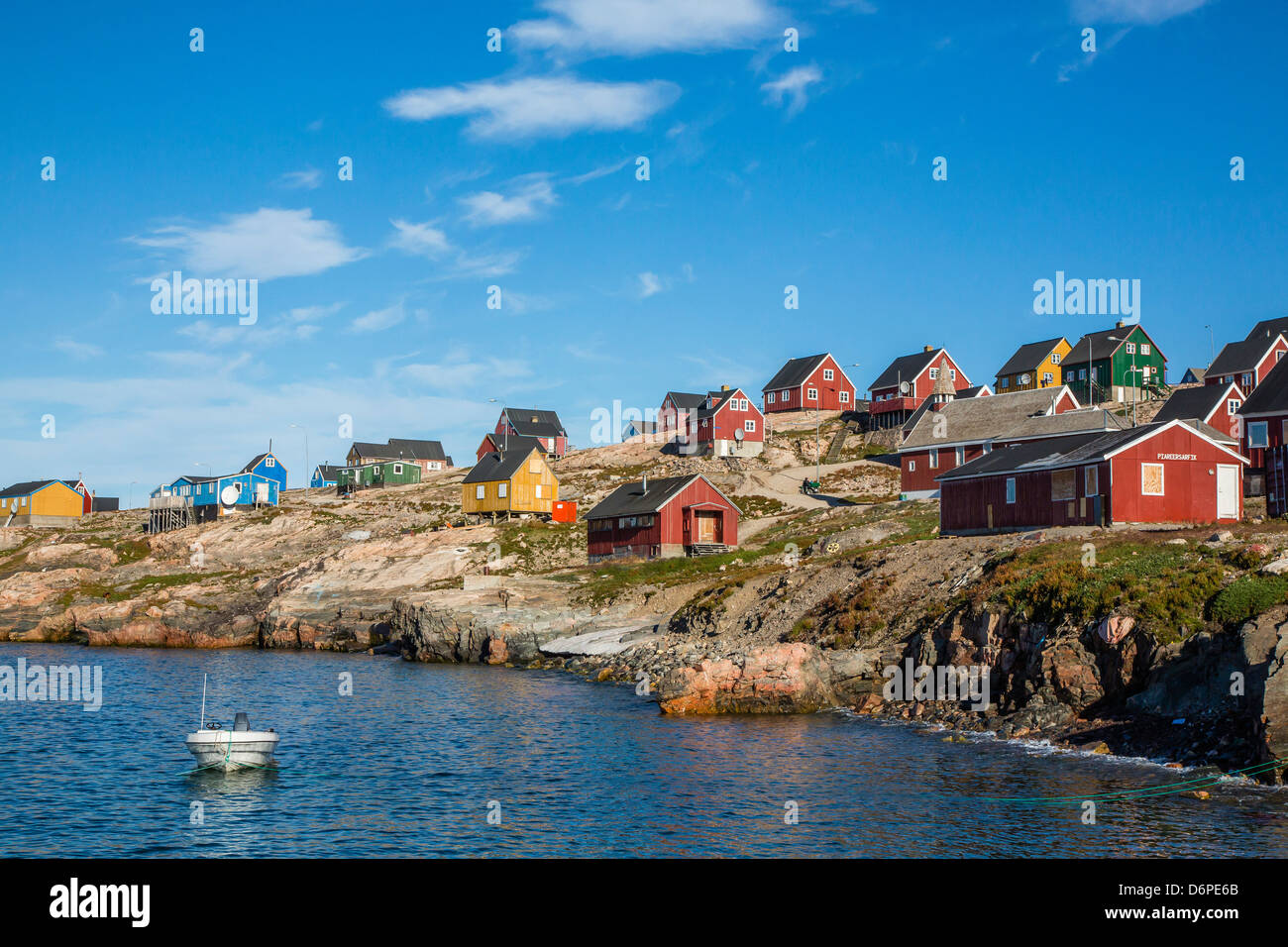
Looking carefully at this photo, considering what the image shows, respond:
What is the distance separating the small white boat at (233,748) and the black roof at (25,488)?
121 meters

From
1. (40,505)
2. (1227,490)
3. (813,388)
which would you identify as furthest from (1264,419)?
(40,505)

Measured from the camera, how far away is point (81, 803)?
28406 millimetres

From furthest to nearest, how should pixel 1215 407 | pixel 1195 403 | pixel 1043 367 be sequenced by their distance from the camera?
pixel 1043 367, pixel 1195 403, pixel 1215 407

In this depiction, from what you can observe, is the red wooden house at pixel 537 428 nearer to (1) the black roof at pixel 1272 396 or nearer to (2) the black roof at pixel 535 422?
(2) the black roof at pixel 535 422

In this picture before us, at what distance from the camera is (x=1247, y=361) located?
115m

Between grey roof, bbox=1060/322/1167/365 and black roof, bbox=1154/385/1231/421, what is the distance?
31441 mm

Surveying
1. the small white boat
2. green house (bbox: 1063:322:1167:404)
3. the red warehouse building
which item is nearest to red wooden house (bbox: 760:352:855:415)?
green house (bbox: 1063:322:1167:404)

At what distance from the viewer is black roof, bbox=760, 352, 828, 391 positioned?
455 feet

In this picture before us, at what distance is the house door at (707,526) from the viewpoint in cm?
8344

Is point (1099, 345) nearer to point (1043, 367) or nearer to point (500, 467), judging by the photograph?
point (1043, 367)

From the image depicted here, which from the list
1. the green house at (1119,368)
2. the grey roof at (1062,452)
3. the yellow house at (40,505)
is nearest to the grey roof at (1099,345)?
the green house at (1119,368)

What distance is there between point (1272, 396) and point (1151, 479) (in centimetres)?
1909

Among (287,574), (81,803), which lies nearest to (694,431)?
(287,574)
